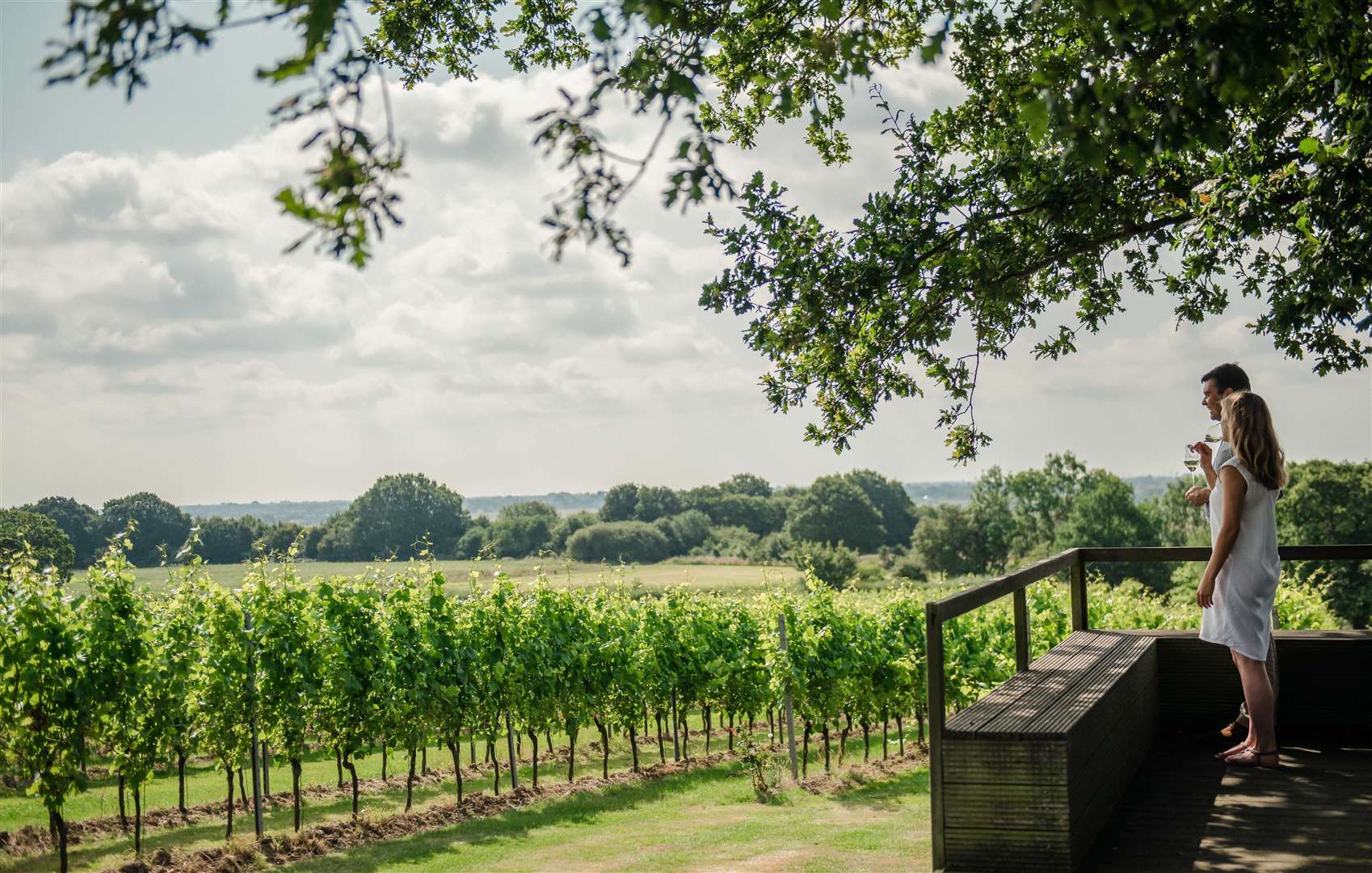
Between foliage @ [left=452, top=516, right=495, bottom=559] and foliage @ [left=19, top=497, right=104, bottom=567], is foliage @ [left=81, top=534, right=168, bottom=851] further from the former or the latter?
foliage @ [left=452, top=516, right=495, bottom=559]

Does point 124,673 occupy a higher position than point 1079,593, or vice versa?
point 1079,593

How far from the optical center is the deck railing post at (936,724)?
3.77 m

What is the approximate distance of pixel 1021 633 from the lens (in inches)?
203

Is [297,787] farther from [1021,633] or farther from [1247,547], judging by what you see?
[1247,547]

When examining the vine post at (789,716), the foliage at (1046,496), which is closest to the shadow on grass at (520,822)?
the vine post at (789,716)

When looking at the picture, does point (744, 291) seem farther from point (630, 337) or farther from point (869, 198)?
point (630, 337)

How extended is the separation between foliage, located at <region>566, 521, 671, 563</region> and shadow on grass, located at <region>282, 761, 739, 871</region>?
72034 mm

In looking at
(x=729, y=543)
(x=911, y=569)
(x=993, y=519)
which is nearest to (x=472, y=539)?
(x=729, y=543)

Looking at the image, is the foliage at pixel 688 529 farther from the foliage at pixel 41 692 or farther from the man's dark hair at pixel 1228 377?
the man's dark hair at pixel 1228 377

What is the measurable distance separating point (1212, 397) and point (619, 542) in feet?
277

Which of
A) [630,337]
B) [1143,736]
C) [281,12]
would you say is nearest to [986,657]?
[1143,736]

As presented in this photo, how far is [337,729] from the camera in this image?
10695 mm

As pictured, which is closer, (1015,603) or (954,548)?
(1015,603)

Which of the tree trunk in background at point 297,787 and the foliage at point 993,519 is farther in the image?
the foliage at point 993,519
